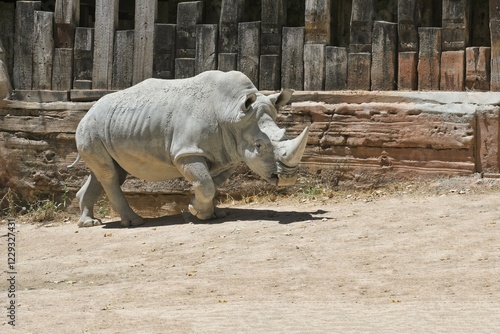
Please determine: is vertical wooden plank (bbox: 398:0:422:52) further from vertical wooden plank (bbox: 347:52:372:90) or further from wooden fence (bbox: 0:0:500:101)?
vertical wooden plank (bbox: 347:52:372:90)

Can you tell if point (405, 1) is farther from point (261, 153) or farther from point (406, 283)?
point (406, 283)

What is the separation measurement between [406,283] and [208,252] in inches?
76.1

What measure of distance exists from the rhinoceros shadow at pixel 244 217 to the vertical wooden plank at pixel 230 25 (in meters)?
2.02

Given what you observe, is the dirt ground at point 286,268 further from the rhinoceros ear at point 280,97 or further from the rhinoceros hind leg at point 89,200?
the rhinoceros ear at point 280,97

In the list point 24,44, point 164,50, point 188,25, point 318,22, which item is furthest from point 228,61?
point 24,44

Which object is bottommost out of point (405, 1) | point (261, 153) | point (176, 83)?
point (261, 153)

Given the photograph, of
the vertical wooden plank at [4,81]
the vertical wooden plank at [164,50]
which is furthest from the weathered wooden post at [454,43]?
the vertical wooden plank at [4,81]

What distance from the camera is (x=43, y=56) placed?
1184cm

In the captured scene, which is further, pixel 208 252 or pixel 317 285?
pixel 208 252

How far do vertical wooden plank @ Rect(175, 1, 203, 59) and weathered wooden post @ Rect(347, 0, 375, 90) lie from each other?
5.68 feet

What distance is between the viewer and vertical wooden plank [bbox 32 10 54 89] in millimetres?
11805

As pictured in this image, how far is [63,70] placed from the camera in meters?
11.8

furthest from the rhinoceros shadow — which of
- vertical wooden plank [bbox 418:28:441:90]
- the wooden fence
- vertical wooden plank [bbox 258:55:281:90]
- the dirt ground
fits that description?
vertical wooden plank [bbox 418:28:441:90]

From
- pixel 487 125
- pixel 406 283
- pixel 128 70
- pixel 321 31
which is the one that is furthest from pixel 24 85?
pixel 406 283
